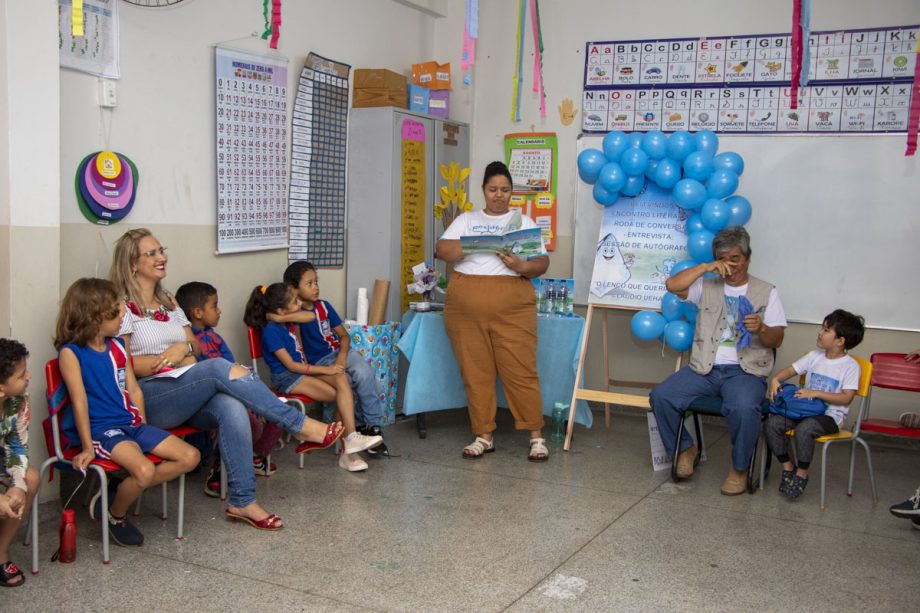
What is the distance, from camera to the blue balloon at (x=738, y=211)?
15.6ft

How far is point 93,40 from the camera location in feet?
12.8

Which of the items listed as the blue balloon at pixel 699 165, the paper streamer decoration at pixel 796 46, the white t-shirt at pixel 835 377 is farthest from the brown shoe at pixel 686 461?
the paper streamer decoration at pixel 796 46

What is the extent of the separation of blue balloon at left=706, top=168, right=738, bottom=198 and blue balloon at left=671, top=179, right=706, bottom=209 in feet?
0.18

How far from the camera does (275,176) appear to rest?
4.96 metres

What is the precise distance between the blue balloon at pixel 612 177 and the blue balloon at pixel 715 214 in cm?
48

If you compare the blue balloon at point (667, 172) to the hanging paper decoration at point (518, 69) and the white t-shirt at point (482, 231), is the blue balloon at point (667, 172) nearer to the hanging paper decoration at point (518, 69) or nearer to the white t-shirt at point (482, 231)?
the white t-shirt at point (482, 231)

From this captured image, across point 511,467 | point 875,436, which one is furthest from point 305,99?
point 875,436

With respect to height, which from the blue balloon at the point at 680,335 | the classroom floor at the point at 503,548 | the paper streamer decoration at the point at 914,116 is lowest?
the classroom floor at the point at 503,548

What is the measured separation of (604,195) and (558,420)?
1.28 metres

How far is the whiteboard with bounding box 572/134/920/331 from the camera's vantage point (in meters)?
5.07

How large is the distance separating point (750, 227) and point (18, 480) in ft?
13.4

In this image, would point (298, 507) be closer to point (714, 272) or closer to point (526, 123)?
point (714, 272)

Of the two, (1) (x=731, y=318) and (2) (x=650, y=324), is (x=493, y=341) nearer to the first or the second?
(2) (x=650, y=324)

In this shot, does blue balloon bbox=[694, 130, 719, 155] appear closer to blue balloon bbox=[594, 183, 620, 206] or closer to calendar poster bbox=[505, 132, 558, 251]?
blue balloon bbox=[594, 183, 620, 206]
